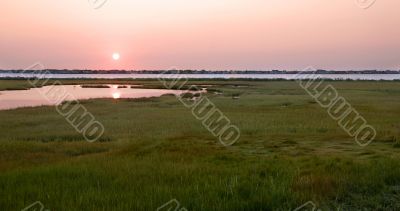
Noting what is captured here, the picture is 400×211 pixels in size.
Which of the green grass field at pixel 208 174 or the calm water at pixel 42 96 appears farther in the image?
the calm water at pixel 42 96

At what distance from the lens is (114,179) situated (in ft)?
35.2

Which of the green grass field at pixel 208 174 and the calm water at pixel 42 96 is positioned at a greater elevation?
the calm water at pixel 42 96

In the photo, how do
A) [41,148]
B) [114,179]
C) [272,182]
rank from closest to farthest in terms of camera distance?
[272,182]
[114,179]
[41,148]

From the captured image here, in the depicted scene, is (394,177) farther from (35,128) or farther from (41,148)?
(35,128)

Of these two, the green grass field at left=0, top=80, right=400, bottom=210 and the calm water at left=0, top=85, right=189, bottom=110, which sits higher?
the calm water at left=0, top=85, right=189, bottom=110

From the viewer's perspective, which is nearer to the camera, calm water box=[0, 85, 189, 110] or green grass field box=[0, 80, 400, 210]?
green grass field box=[0, 80, 400, 210]

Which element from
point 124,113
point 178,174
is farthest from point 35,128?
point 178,174

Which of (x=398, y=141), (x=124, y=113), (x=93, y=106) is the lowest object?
(x=398, y=141)

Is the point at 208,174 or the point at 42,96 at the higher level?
the point at 42,96

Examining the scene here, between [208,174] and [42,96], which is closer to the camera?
[208,174]

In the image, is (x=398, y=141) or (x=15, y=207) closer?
(x=15, y=207)

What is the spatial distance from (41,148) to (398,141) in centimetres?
1316

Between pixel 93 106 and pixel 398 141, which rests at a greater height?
pixel 93 106

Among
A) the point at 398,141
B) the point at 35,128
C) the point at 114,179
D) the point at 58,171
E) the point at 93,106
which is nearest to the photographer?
the point at 114,179
